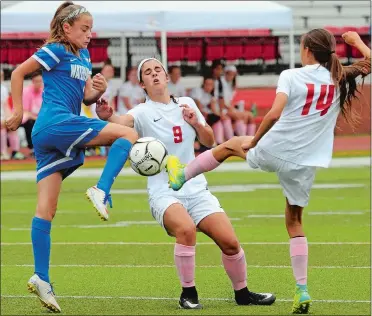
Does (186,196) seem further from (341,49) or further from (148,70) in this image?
(341,49)

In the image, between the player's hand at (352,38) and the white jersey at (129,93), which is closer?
the player's hand at (352,38)

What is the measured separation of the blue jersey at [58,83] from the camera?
8.80 m

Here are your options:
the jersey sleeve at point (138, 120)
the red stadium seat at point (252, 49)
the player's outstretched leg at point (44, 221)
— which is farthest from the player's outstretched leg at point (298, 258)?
the red stadium seat at point (252, 49)

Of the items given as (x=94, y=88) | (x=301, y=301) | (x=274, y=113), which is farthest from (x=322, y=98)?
(x=94, y=88)

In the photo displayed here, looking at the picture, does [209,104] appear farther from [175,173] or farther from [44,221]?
[175,173]

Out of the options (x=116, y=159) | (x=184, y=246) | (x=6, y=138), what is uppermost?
(x=116, y=159)

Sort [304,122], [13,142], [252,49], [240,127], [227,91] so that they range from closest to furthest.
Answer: [304,122], [13,142], [227,91], [240,127], [252,49]

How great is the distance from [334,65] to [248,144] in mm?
776

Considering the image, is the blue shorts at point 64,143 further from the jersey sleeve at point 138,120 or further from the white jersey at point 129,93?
the white jersey at point 129,93

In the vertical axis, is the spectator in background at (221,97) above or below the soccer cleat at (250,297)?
below

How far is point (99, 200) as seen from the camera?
830 centimetres

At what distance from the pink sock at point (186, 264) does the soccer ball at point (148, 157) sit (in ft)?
1.99

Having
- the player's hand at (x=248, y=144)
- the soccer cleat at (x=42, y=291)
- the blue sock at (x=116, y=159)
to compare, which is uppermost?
the player's hand at (x=248, y=144)

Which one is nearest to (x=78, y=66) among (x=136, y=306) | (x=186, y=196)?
(x=186, y=196)
